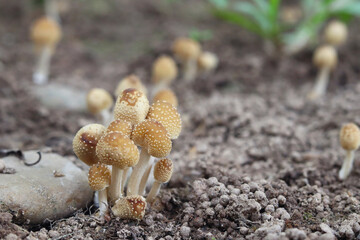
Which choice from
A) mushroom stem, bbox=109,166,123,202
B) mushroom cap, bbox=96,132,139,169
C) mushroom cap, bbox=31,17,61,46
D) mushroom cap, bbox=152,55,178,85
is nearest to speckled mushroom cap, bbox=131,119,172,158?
mushroom cap, bbox=96,132,139,169

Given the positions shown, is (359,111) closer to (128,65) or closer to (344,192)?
(344,192)

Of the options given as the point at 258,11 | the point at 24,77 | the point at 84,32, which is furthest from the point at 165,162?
the point at 84,32

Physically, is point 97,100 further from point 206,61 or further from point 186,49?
point 206,61

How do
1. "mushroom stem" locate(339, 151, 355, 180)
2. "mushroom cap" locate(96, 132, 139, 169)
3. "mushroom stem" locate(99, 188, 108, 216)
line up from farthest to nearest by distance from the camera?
1. "mushroom stem" locate(339, 151, 355, 180)
2. "mushroom stem" locate(99, 188, 108, 216)
3. "mushroom cap" locate(96, 132, 139, 169)

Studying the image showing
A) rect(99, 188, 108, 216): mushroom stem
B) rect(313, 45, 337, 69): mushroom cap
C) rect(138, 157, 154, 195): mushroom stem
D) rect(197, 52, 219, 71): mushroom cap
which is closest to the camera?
rect(99, 188, 108, 216): mushroom stem

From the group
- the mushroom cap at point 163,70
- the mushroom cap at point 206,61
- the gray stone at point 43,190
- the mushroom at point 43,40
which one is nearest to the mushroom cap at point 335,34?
the mushroom cap at point 206,61

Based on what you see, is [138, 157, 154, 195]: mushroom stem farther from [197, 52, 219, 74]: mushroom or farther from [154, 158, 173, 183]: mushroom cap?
[197, 52, 219, 74]: mushroom

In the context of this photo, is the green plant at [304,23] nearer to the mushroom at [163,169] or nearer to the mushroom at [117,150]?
the mushroom at [163,169]

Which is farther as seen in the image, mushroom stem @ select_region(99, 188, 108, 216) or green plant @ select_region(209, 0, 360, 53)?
green plant @ select_region(209, 0, 360, 53)
